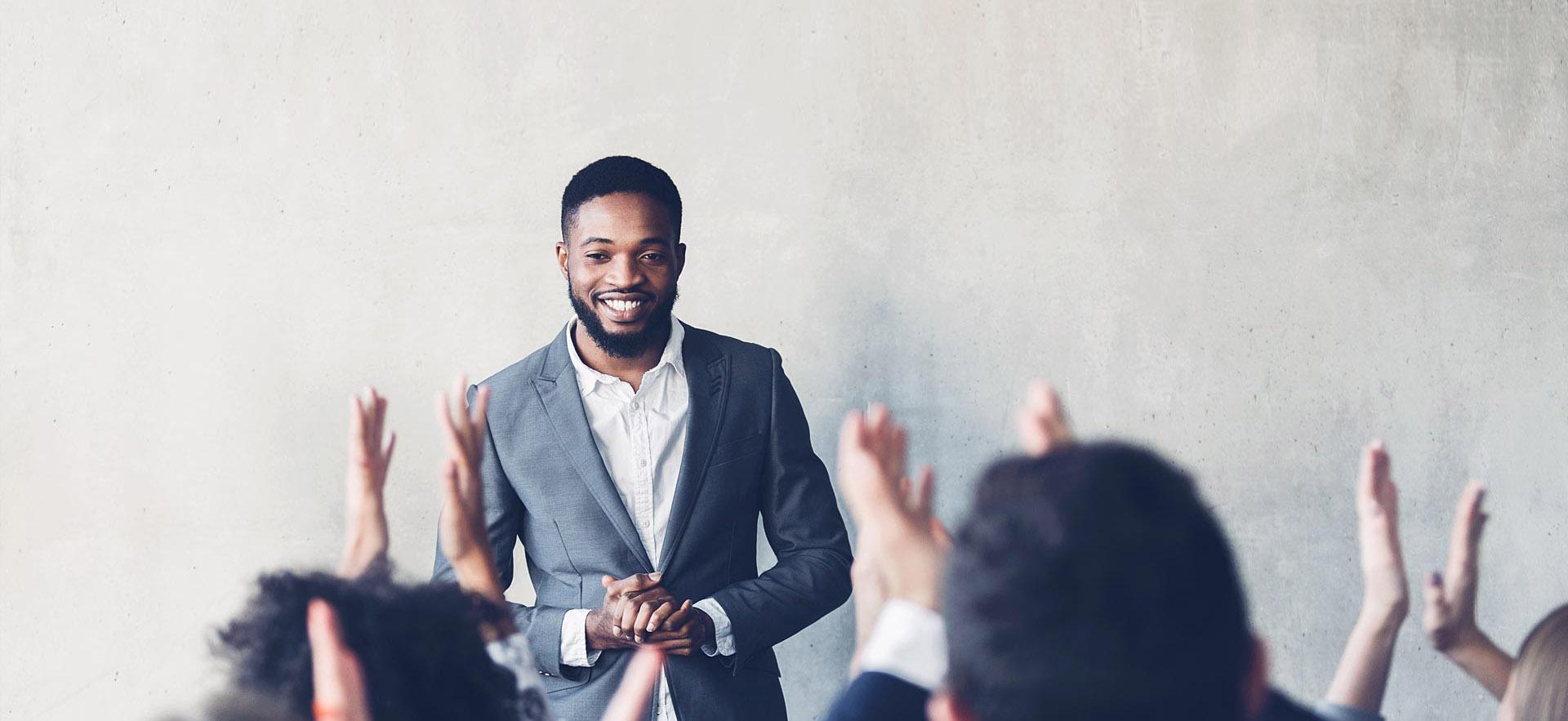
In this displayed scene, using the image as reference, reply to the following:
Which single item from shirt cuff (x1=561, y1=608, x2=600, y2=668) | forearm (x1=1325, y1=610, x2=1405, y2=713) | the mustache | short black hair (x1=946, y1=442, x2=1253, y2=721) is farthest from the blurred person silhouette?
the mustache

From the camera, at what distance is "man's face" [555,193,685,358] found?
2320mm

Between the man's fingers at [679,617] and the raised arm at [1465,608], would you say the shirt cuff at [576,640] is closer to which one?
the man's fingers at [679,617]

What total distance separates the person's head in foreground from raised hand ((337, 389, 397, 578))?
1254mm

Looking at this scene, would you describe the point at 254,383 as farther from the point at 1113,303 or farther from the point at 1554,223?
the point at 1554,223

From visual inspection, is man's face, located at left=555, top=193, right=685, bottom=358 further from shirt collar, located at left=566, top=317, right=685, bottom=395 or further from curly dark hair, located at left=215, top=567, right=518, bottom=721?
curly dark hair, located at left=215, top=567, right=518, bottom=721

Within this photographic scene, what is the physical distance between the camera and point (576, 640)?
2.13 metres

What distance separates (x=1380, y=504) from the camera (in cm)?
135

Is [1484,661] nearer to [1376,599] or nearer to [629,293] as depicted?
[1376,599]

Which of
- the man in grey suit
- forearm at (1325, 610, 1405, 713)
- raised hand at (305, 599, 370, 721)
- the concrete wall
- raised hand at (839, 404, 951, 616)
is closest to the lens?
raised hand at (305, 599, 370, 721)

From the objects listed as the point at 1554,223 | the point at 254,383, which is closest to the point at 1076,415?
the point at 1554,223

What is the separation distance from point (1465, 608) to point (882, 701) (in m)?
0.79

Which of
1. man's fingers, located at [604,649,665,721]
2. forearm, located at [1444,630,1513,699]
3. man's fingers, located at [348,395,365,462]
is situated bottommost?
forearm, located at [1444,630,1513,699]

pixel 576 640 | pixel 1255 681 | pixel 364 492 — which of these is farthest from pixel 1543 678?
pixel 576 640

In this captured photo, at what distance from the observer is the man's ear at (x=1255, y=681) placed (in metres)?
0.93
